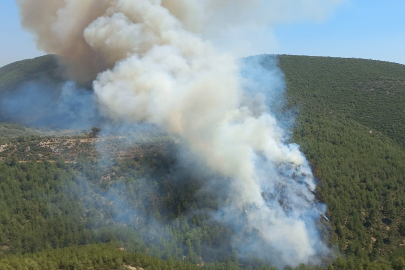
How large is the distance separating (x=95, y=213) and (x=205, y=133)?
10.1 meters

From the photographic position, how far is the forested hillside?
23281 mm

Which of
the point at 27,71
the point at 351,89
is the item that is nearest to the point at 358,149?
the point at 351,89

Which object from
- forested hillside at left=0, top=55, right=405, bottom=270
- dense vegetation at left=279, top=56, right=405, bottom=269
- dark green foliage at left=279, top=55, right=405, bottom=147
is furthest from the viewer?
dark green foliage at left=279, top=55, right=405, bottom=147

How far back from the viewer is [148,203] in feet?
91.6

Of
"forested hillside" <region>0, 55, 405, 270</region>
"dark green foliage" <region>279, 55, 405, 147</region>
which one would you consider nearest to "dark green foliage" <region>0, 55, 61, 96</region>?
"forested hillside" <region>0, 55, 405, 270</region>

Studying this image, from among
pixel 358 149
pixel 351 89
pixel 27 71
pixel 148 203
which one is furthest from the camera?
pixel 27 71

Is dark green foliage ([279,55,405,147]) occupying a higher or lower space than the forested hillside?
higher

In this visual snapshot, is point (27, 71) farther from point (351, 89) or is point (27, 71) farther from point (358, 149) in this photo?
point (358, 149)

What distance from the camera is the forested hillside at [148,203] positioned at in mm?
23281

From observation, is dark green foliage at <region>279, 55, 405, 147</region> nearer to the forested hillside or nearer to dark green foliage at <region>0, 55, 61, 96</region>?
the forested hillside

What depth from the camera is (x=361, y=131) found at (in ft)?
151

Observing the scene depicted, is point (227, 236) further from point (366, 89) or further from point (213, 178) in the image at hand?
point (366, 89)

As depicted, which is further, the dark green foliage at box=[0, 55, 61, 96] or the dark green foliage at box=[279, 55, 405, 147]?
the dark green foliage at box=[0, 55, 61, 96]

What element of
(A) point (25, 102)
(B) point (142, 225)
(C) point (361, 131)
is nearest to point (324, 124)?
(C) point (361, 131)
